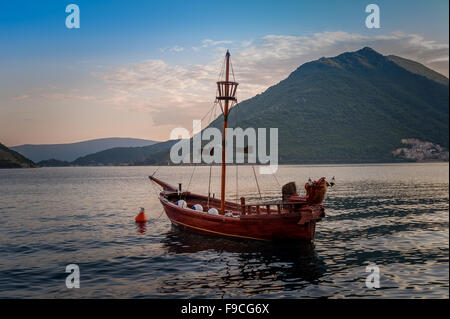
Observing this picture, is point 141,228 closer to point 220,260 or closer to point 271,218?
point 220,260

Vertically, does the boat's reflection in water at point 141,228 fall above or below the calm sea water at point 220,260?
below

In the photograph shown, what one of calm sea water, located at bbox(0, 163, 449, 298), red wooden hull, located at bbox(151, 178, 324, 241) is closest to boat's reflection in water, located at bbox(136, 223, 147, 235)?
calm sea water, located at bbox(0, 163, 449, 298)

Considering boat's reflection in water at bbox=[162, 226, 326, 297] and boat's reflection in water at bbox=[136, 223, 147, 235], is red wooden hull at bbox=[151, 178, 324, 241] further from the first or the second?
boat's reflection in water at bbox=[136, 223, 147, 235]

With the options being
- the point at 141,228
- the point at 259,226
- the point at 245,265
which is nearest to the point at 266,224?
the point at 259,226

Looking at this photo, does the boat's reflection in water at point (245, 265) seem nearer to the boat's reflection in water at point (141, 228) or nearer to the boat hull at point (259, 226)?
the boat hull at point (259, 226)

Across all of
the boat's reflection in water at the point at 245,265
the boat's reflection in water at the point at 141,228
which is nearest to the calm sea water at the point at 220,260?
the boat's reflection in water at the point at 245,265

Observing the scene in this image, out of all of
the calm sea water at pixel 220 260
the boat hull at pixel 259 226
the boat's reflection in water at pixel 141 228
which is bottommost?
the boat's reflection in water at pixel 141 228

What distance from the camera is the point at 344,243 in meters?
21.2

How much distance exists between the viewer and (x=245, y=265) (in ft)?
55.4

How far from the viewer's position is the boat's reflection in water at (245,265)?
13805mm

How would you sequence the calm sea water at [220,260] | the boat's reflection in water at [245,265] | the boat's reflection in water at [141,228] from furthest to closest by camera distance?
1. the boat's reflection in water at [141,228]
2. the boat's reflection in water at [245,265]
3. the calm sea water at [220,260]

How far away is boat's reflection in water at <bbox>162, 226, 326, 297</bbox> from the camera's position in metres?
13.8
